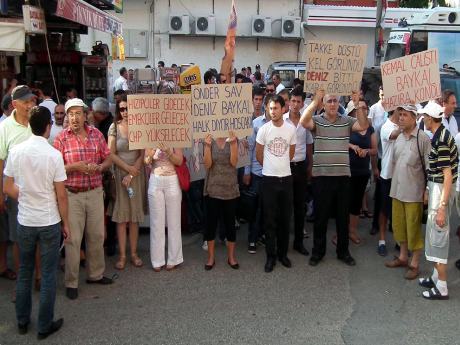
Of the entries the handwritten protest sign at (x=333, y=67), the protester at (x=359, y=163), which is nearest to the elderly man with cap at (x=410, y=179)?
the handwritten protest sign at (x=333, y=67)

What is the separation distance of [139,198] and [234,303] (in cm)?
172

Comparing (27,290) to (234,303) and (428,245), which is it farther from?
(428,245)

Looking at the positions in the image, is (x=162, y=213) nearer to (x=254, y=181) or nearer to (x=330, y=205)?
(x=254, y=181)

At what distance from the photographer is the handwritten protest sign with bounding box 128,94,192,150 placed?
5.37m

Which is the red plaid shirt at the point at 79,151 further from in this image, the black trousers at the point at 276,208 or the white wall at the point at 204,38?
the white wall at the point at 204,38

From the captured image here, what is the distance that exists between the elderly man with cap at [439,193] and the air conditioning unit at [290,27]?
841 inches

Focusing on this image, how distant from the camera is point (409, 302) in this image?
192 inches

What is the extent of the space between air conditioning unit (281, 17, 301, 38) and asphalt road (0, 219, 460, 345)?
20947mm

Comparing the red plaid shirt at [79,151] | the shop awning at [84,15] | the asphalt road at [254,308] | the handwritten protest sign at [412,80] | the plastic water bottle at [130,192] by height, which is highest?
the shop awning at [84,15]

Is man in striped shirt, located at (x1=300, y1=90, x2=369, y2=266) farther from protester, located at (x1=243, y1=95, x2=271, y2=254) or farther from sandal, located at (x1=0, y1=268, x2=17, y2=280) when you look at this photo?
sandal, located at (x1=0, y1=268, x2=17, y2=280)

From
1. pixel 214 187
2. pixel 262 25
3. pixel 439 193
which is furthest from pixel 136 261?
pixel 262 25

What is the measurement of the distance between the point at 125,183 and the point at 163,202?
47cm

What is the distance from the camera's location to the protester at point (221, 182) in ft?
18.4

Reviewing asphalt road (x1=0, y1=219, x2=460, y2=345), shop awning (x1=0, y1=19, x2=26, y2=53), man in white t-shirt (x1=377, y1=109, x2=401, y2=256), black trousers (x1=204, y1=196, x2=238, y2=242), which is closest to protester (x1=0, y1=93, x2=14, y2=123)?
shop awning (x1=0, y1=19, x2=26, y2=53)
